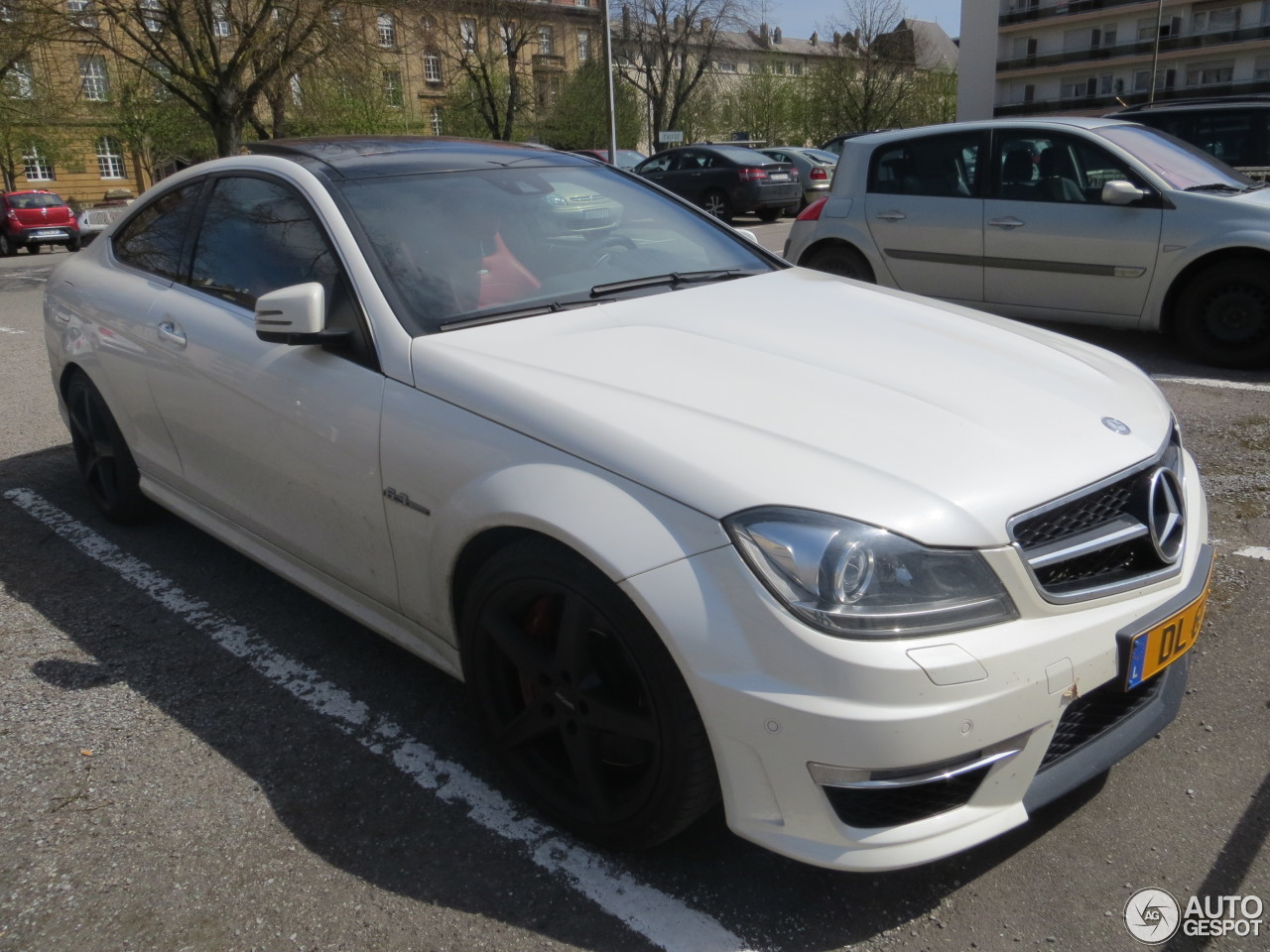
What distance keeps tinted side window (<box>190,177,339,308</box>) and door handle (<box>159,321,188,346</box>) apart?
160 millimetres

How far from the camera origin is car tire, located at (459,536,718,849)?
2.08 meters

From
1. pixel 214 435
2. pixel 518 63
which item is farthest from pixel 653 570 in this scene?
pixel 518 63

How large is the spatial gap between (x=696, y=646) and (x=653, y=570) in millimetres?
167

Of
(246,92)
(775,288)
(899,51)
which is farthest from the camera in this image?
(899,51)

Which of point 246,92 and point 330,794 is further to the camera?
point 246,92

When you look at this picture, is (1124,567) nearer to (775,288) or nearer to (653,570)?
(653,570)

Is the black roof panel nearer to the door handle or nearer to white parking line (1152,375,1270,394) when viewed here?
the door handle

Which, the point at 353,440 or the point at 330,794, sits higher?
the point at 353,440

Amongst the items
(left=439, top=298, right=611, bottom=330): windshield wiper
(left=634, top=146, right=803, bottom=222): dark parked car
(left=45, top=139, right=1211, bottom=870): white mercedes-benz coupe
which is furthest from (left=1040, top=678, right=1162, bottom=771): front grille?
(left=634, top=146, right=803, bottom=222): dark parked car

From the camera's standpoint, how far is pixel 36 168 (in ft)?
166

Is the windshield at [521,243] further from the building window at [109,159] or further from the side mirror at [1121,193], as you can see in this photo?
the building window at [109,159]

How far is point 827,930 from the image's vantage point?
84.5 inches

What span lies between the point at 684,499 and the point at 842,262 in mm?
6325

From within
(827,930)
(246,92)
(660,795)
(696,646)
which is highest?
(246,92)
